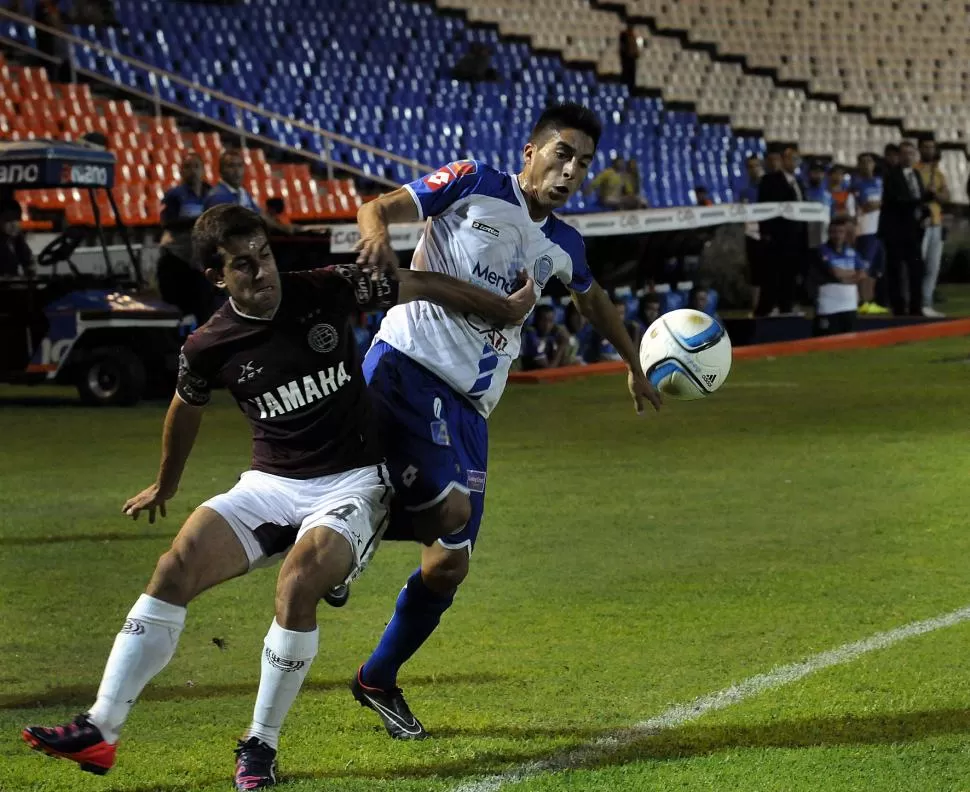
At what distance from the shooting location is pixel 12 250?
14.5m

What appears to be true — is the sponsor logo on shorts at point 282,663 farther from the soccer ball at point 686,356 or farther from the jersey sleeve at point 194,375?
the soccer ball at point 686,356

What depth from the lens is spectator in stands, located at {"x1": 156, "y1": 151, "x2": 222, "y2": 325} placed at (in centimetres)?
1500

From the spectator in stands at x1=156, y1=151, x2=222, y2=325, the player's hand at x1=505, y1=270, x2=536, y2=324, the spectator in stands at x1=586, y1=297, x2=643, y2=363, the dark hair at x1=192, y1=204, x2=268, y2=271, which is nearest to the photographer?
the dark hair at x1=192, y1=204, x2=268, y2=271

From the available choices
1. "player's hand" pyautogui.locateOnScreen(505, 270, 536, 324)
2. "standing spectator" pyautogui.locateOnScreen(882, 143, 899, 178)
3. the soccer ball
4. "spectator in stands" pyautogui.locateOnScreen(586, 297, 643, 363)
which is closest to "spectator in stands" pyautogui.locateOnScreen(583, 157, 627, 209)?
"spectator in stands" pyautogui.locateOnScreen(586, 297, 643, 363)

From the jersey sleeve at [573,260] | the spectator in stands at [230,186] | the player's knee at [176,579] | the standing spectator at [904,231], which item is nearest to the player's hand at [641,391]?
the jersey sleeve at [573,260]

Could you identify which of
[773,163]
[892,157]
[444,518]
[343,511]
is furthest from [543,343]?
[343,511]

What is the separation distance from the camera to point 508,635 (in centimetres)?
654

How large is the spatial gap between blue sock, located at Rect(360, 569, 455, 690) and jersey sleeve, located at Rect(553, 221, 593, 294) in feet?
3.97

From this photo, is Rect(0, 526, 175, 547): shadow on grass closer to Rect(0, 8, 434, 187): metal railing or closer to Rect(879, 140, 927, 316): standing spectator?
Rect(0, 8, 434, 187): metal railing

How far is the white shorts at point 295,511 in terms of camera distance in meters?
4.63

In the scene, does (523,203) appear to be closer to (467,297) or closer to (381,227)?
(467,297)

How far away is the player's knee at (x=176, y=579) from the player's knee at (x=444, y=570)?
0.89 m

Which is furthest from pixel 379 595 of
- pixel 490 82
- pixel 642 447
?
pixel 490 82

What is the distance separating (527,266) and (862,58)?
34.2 m
